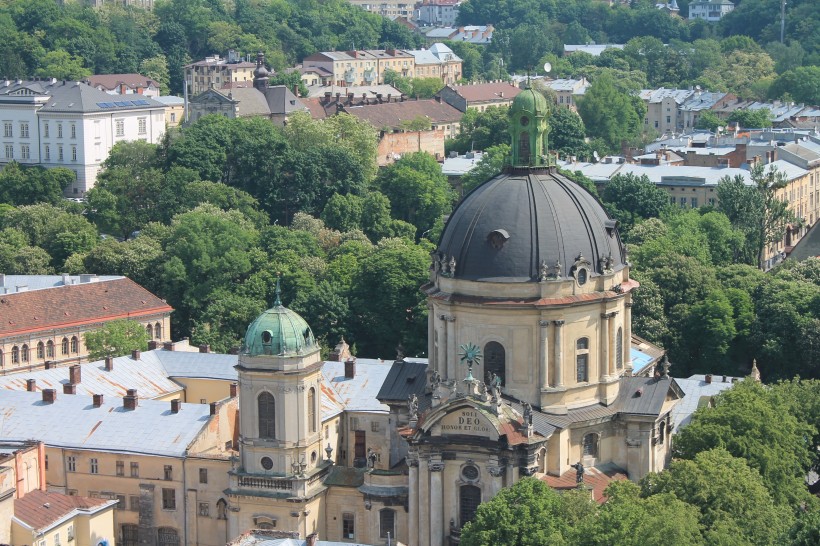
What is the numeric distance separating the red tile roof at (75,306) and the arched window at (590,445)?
45397mm

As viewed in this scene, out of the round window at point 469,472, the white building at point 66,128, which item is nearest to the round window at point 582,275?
the round window at point 469,472

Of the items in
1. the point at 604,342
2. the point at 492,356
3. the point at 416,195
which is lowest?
the point at 416,195

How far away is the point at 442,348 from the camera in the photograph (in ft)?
298

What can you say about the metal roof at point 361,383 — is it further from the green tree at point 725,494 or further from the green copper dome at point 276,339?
the green tree at point 725,494

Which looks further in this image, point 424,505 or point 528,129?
point 528,129

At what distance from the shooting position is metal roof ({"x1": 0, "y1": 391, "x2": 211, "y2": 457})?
320 feet

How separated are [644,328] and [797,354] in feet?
28.3

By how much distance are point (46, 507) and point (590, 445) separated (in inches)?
904

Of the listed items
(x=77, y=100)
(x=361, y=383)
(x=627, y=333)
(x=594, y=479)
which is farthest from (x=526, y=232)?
(x=77, y=100)

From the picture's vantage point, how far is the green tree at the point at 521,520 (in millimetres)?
81188

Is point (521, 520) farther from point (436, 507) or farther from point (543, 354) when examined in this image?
point (543, 354)

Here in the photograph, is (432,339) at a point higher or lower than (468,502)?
higher

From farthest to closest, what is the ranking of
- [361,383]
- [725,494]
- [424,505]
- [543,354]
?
[361,383] < [543,354] < [424,505] < [725,494]

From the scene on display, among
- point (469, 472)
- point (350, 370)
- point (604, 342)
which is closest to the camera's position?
point (469, 472)
